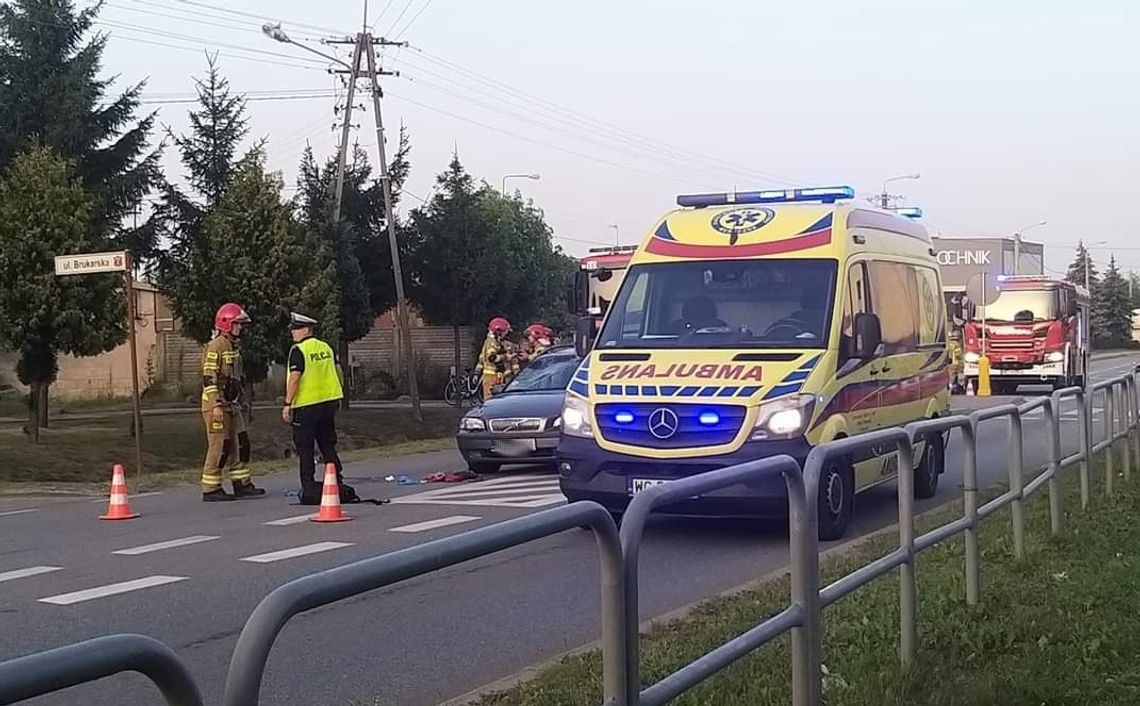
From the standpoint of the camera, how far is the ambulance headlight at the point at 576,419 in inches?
390

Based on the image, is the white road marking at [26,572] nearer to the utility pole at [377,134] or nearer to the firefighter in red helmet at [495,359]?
the firefighter in red helmet at [495,359]

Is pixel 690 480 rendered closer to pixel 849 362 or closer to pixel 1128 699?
pixel 1128 699

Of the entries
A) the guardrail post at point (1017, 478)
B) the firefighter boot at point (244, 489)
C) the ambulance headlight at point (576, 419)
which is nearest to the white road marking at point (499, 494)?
the firefighter boot at point (244, 489)

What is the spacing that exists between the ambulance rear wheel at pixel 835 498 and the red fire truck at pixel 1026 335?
2678 cm

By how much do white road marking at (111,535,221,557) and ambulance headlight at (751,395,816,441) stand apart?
4592 millimetres

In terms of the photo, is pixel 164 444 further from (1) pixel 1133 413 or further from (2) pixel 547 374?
(1) pixel 1133 413

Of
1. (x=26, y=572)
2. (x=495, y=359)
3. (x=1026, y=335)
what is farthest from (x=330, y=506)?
(x=1026, y=335)

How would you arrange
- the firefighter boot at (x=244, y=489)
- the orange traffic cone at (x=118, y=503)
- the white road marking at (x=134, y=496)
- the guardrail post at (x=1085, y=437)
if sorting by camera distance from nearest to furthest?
the guardrail post at (x=1085, y=437) < the orange traffic cone at (x=118, y=503) < the firefighter boot at (x=244, y=489) < the white road marking at (x=134, y=496)

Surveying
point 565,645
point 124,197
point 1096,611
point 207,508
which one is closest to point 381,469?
point 207,508

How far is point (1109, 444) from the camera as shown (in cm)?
1181

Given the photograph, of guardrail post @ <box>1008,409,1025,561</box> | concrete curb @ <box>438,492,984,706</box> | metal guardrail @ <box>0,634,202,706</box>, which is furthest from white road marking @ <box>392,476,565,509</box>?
metal guardrail @ <box>0,634,202,706</box>

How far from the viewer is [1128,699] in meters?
5.50

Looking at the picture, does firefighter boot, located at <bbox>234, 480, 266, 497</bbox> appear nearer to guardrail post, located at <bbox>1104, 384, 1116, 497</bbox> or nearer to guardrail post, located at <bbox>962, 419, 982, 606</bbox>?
guardrail post, located at <bbox>1104, 384, 1116, 497</bbox>

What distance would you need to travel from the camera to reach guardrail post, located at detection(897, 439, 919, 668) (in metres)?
5.91
